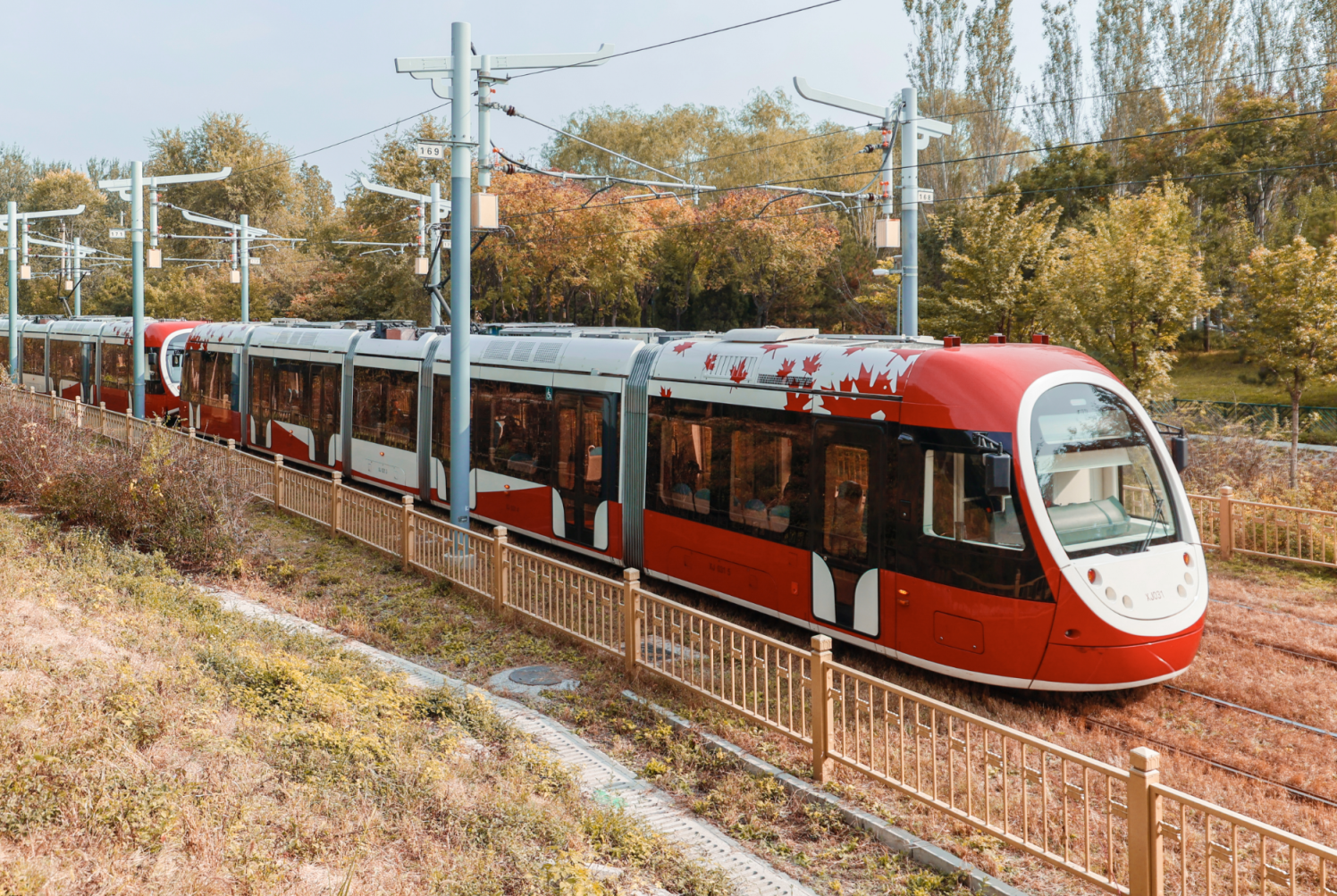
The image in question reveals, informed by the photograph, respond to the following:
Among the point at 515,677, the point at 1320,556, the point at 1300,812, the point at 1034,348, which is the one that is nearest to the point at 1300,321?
the point at 1320,556

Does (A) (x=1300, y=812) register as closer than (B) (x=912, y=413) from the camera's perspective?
Yes

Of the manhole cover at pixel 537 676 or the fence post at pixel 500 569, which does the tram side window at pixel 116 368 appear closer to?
the fence post at pixel 500 569

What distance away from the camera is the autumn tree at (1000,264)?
80.1 feet

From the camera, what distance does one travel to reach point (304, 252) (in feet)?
186

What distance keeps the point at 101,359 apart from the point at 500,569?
22675mm

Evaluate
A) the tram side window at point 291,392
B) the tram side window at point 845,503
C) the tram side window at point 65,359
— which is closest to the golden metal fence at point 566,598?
the tram side window at point 845,503

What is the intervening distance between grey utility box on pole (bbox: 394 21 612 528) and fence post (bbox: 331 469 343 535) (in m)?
2.01

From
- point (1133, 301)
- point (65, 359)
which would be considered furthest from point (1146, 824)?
point (65, 359)

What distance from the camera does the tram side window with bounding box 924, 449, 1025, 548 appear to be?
26.5 feet

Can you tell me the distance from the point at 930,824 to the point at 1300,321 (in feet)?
50.3

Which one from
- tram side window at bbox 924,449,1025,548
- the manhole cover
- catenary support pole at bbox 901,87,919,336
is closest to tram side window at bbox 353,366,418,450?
catenary support pole at bbox 901,87,919,336

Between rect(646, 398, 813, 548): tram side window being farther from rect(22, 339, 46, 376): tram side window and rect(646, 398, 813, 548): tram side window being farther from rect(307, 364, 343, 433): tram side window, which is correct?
rect(22, 339, 46, 376): tram side window

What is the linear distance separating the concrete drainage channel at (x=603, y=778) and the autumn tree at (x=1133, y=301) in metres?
14.2

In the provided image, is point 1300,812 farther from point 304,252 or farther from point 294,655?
point 304,252
